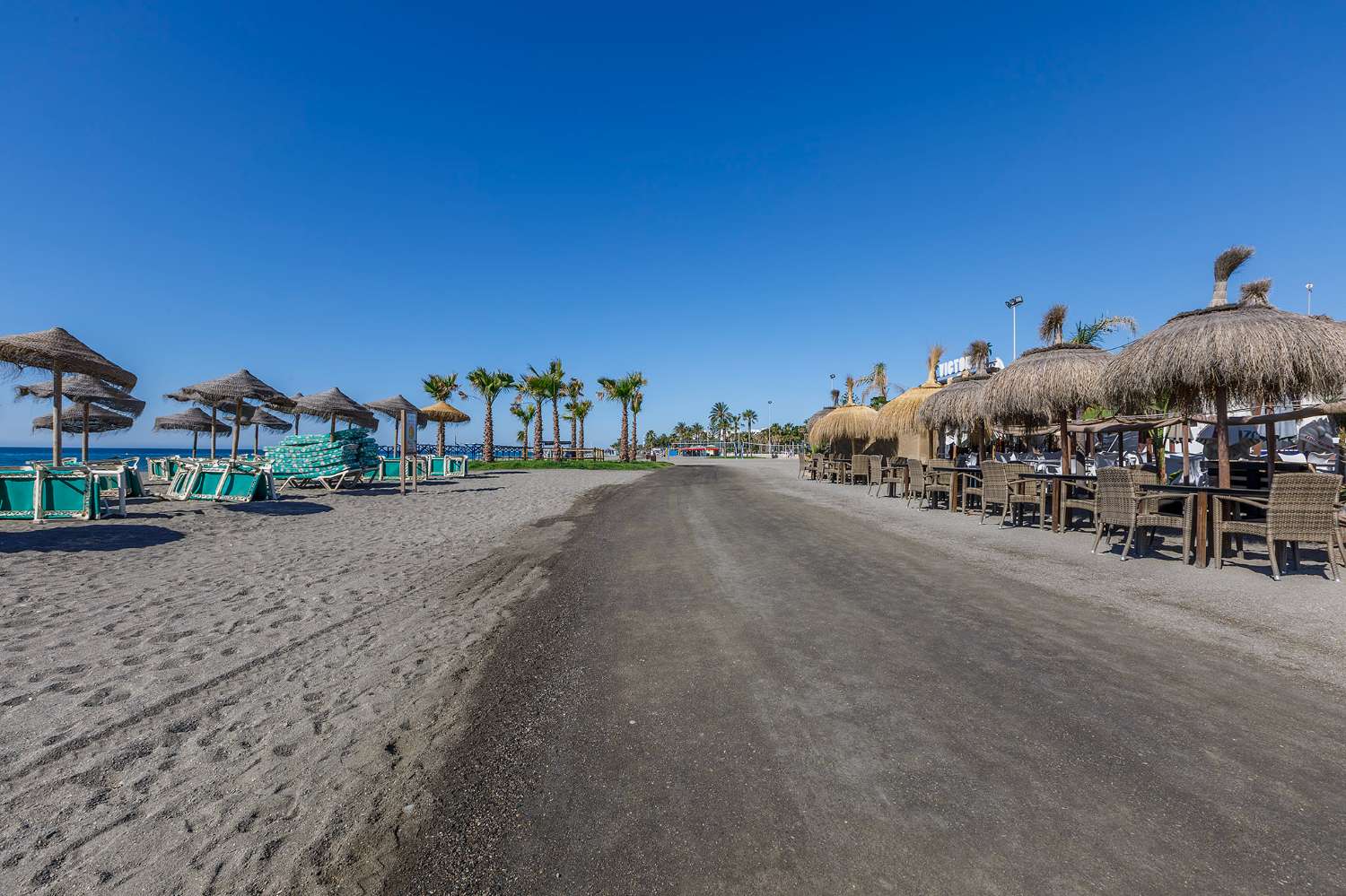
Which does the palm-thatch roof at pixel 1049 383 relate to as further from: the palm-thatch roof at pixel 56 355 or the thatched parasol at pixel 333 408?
the thatched parasol at pixel 333 408

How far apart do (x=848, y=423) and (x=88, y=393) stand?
2438 centimetres

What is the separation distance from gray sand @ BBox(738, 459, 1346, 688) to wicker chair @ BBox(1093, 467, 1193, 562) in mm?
296

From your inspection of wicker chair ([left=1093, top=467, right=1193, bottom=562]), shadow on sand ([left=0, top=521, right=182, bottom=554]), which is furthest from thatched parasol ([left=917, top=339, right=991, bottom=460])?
shadow on sand ([left=0, top=521, right=182, bottom=554])

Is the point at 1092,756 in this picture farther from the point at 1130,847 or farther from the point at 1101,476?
the point at 1101,476

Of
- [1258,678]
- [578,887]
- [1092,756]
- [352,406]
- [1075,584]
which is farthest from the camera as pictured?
[352,406]

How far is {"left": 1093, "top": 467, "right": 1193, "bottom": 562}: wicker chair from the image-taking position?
605cm

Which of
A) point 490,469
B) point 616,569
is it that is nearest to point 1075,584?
point 616,569

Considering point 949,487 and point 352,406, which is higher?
point 352,406

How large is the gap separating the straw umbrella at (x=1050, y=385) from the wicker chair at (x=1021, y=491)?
1.27 meters

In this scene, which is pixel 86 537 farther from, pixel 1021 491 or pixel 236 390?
pixel 1021 491

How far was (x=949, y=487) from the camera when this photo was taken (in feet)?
37.3

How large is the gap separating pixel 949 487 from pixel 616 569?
8.47m

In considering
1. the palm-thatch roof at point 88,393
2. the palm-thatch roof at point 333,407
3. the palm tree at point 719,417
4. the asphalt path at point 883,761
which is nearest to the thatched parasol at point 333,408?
the palm-thatch roof at point 333,407

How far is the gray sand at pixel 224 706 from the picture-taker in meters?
1.83
